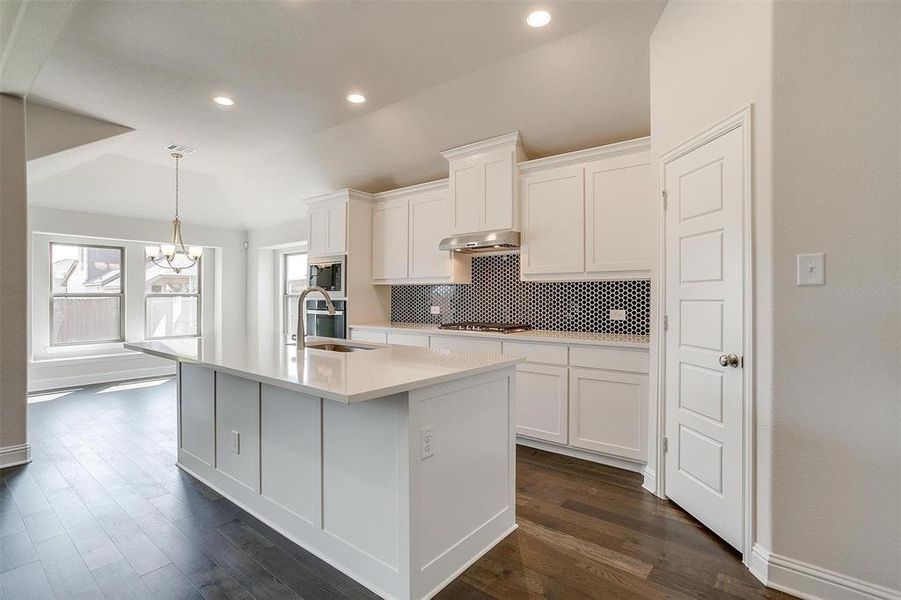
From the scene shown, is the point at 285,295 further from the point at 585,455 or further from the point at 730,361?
the point at 730,361

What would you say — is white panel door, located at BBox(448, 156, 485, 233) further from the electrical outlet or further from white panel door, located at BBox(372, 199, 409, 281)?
the electrical outlet

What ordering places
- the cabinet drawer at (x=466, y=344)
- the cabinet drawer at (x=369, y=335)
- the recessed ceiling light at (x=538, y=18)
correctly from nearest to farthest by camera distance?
1. the recessed ceiling light at (x=538, y=18)
2. the cabinet drawer at (x=466, y=344)
3. the cabinet drawer at (x=369, y=335)

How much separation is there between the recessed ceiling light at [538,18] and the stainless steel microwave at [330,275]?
3.05 meters

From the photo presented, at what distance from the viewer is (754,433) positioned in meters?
1.83

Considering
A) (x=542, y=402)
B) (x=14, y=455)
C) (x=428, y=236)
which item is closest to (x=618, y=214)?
(x=542, y=402)

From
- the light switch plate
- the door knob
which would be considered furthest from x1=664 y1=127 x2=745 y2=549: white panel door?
the light switch plate

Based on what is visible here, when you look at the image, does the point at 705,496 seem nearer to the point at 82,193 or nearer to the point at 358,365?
the point at 358,365

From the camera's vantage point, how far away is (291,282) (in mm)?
7039

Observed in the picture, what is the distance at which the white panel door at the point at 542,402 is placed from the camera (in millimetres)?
3154

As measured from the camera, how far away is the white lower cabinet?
2.84 metres

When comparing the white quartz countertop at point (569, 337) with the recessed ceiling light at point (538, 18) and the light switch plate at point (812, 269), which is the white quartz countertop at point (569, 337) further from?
the recessed ceiling light at point (538, 18)

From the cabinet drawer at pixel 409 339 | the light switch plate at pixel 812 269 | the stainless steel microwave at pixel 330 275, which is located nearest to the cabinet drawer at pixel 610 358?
the light switch plate at pixel 812 269

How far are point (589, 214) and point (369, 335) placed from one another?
256 cm

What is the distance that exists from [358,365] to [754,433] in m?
1.75
